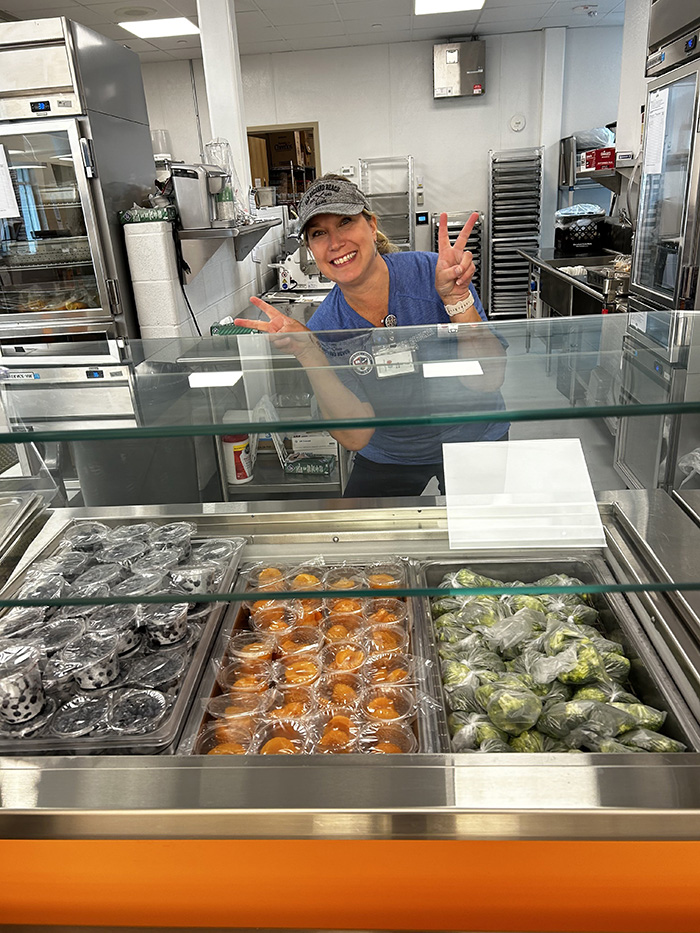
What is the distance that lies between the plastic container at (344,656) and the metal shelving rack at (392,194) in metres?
8.23

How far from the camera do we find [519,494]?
1.33 meters

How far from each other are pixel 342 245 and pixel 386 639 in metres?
1.27

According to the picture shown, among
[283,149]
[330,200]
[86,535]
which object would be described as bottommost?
[86,535]

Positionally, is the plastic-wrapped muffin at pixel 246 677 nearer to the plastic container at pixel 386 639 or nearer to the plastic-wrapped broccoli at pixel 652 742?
the plastic container at pixel 386 639

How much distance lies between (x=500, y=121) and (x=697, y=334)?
861 cm

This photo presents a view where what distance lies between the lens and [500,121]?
8.85 metres

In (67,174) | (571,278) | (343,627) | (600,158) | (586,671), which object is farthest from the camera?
(600,158)

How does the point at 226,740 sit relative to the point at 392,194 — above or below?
below

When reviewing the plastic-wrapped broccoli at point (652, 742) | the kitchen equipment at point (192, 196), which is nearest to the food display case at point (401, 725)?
the plastic-wrapped broccoli at point (652, 742)

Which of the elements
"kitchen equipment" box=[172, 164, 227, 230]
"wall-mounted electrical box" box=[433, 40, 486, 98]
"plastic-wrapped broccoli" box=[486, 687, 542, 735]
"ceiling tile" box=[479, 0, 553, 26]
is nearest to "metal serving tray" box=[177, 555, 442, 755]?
"plastic-wrapped broccoli" box=[486, 687, 542, 735]

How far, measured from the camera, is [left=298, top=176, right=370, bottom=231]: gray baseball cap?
205 centimetres

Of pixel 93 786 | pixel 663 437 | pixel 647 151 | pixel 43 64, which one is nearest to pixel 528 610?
pixel 663 437

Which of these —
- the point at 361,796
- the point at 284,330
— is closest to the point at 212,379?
the point at 284,330

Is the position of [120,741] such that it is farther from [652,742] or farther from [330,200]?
[330,200]
